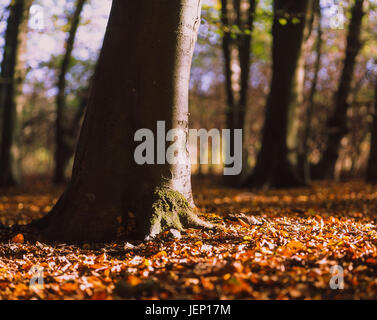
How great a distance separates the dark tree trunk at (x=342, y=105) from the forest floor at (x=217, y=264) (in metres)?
8.79

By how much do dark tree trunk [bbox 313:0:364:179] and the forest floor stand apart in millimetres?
8794

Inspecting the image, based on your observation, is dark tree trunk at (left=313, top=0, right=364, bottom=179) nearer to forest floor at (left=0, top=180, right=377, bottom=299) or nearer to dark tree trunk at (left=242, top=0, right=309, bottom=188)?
dark tree trunk at (left=242, top=0, right=309, bottom=188)

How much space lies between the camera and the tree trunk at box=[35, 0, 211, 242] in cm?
463

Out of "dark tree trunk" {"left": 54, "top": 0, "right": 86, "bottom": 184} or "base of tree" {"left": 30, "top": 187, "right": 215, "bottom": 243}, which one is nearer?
"base of tree" {"left": 30, "top": 187, "right": 215, "bottom": 243}

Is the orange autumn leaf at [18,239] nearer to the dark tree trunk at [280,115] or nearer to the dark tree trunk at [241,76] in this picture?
the dark tree trunk at [280,115]

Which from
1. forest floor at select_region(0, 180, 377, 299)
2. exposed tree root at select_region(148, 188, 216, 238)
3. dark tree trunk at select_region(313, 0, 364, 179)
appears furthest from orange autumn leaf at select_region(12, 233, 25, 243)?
dark tree trunk at select_region(313, 0, 364, 179)

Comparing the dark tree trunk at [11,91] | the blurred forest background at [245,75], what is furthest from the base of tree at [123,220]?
the dark tree trunk at [11,91]

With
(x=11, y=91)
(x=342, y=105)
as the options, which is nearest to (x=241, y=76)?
(x=342, y=105)

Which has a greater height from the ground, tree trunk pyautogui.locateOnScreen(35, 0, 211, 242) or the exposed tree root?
tree trunk pyautogui.locateOnScreen(35, 0, 211, 242)

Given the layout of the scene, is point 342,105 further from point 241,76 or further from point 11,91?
point 11,91

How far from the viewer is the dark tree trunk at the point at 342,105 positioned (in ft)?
42.9

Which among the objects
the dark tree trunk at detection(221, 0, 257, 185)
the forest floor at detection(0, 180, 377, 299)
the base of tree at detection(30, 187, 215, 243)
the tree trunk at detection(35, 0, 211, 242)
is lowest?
the forest floor at detection(0, 180, 377, 299)

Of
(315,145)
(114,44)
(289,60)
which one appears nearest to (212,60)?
(315,145)

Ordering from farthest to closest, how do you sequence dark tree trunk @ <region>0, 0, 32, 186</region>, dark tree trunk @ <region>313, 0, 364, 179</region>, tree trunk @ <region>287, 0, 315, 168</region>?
dark tree trunk @ <region>0, 0, 32, 186</region> < dark tree trunk @ <region>313, 0, 364, 179</region> < tree trunk @ <region>287, 0, 315, 168</region>
